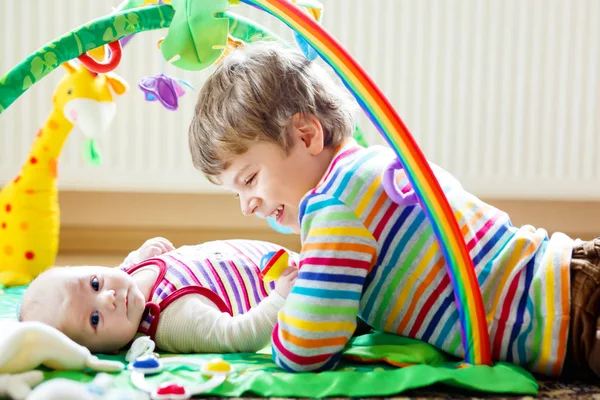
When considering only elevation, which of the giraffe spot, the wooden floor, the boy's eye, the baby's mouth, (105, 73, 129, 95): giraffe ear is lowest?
the wooden floor

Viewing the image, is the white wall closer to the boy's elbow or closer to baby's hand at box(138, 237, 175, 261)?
baby's hand at box(138, 237, 175, 261)

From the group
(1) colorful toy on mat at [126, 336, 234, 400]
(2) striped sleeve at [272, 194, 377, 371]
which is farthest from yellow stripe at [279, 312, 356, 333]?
(1) colorful toy on mat at [126, 336, 234, 400]

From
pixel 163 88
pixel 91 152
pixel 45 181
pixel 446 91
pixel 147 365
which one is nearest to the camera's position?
pixel 147 365

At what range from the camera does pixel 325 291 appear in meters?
0.95

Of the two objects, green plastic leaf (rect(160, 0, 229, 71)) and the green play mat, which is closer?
the green play mat

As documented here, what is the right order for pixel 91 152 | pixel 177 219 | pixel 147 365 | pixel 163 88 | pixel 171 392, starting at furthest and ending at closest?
pixel 177 219, pixel 91 152, pixel 163 88, pixel 147 365, pixel 171 392

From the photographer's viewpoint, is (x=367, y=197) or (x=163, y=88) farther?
(x=163, y=88)

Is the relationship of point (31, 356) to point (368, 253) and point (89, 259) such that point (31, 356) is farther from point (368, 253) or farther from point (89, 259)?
point (89, 259)

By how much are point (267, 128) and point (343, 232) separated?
0.22 metres

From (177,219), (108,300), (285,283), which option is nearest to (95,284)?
(108,300)

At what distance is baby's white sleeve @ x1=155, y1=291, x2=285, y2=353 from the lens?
1100 millimetres

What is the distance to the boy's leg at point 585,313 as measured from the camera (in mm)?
956

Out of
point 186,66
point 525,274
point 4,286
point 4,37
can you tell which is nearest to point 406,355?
point 525,274

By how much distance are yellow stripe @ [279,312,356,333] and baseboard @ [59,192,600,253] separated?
1427mm
